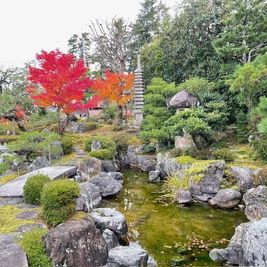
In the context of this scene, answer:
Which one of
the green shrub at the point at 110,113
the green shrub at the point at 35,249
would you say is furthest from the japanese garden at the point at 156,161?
the green shrub at the point at 110,113

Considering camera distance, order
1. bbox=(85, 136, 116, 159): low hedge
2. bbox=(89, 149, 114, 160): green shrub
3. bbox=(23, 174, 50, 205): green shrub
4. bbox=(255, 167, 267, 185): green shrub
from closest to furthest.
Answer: bbox=(23, 174, 50, 205): green shrub, bbox=(255, 167, 267, 185): green shrub, bbox=(89, 149, 114, 160): green shrub, bbox=(85, 136, 116, 159): low hedge

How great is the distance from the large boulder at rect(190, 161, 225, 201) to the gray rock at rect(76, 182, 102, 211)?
365 cm

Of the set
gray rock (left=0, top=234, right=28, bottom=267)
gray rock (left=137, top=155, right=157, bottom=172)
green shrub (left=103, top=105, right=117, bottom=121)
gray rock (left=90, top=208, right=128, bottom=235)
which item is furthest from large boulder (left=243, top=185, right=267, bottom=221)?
green shrub (left=103, top=105, right=117, bottom=121)

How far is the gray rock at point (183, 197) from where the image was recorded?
12.1 metres

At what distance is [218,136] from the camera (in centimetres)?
1627

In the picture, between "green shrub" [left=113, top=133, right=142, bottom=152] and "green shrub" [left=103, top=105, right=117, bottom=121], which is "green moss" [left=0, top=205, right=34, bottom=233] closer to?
"green shrub" [left=113, top=133, right=142, bottom=152]

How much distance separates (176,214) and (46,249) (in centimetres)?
576

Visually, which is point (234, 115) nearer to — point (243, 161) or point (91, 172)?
point (243, 161)

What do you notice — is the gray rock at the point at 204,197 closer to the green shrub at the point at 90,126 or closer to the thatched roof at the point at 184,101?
the thatched roof at the point at 184,101

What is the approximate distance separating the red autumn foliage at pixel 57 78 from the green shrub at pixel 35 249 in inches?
487

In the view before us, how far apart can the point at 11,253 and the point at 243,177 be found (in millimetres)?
8890

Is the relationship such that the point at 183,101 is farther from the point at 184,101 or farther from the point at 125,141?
the point at 125,141

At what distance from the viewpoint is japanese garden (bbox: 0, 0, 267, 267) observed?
721 centimetres

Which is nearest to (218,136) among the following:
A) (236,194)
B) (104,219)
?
(236,194)
